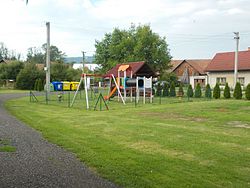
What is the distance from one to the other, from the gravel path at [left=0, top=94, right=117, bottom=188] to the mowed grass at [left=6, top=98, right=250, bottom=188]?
0.33 meters

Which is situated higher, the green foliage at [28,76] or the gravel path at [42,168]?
the green foliage at [28,76]

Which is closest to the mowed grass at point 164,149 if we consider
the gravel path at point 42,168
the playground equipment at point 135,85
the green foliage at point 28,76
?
the gravel path at point 42,168

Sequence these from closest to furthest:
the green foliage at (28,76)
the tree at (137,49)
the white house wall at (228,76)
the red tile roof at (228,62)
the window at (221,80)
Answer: the white house wall at (228,76) < the red tile roof at (228,62) < the window at (221,80) < the tree at (137,49) < the green foliage at (28,76)

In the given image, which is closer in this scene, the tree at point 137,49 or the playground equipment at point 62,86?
the playground equipment at point 62,86

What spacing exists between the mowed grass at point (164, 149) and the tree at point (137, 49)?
42.1 m

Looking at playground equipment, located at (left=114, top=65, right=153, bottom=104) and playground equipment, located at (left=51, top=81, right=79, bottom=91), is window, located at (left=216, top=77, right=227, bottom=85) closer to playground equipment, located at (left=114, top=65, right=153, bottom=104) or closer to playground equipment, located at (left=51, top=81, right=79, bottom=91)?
playground equipment, located at (left=51, top=81, right=79, bottom=91)

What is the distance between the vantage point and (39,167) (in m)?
6.93

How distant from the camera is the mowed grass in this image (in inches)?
248

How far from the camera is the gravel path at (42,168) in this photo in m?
5.84

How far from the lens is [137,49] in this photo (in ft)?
184

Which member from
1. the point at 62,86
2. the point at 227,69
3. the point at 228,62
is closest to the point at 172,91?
the point at 227,69

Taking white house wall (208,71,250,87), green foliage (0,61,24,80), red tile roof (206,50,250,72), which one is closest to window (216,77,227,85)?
white house wall (208,71,250,87)

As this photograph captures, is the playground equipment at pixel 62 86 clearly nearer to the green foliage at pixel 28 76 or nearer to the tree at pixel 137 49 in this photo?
the green foliage at pixel 28 76

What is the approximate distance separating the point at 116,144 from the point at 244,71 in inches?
1815
